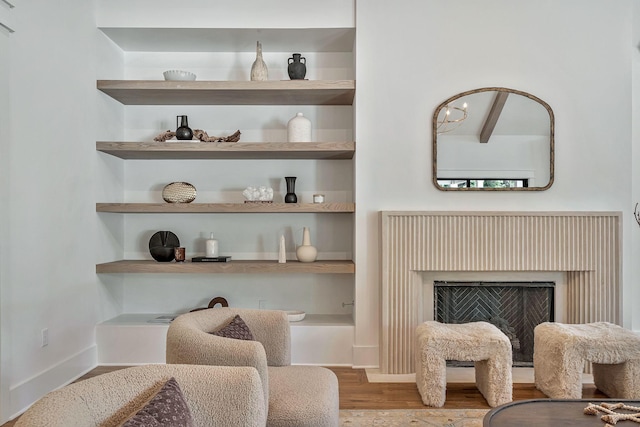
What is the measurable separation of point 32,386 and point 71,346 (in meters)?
0.51

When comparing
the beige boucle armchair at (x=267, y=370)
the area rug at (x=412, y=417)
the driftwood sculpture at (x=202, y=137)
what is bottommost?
the area rug at (x=412, y=417)

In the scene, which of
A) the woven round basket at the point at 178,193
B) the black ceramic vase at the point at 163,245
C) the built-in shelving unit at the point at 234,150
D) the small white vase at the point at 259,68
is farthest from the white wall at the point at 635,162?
the black ceramic vase at the point at 163,245

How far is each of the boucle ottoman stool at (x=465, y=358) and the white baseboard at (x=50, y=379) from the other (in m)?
2.38

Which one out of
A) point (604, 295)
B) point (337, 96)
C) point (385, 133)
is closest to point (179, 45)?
point (337, 96)

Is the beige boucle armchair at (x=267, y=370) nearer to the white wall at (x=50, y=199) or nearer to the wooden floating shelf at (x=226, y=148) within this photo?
the white wall at (x=50, y=199)

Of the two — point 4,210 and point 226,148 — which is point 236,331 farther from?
point 226,148

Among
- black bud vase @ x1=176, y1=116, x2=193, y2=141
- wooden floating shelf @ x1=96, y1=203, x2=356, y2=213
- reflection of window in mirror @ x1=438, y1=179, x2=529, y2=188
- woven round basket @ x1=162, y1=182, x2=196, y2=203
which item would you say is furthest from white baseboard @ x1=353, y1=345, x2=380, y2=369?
black bud vase @ x1=176, y1=116, x2=193, y2=141

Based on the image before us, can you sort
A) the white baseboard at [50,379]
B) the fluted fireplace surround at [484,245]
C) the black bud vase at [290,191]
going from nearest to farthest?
the white baseboard at [50,379]
the fluted fireplace surround at [484,245]
the black bud vase at [290,191]

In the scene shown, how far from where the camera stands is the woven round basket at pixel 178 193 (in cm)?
411

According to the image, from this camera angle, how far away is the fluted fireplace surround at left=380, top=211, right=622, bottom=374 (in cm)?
382

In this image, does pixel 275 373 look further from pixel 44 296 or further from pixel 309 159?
pixel 309 159

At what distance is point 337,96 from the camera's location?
4141 millimetres

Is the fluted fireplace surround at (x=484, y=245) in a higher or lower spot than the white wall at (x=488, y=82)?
lower

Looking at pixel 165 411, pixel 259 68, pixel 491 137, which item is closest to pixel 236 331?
pixel 165 411
